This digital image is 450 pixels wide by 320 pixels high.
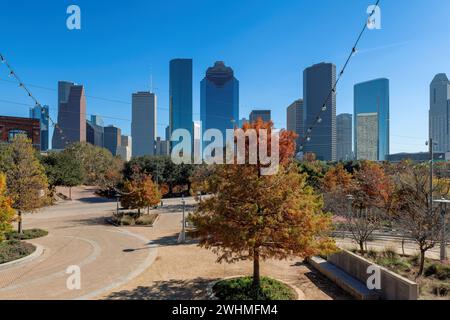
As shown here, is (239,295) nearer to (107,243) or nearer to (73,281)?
(73,281)

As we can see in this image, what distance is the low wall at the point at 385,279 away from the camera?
8883 mm

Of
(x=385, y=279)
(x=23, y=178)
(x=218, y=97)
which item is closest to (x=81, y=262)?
(x=23, y=178)

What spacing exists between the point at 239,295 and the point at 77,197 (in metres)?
47.2

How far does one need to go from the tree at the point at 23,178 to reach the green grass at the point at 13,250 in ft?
11.3

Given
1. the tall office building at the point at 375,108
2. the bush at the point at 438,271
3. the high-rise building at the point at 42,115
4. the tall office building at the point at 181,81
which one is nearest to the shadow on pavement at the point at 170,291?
the bush at the point at 438,271

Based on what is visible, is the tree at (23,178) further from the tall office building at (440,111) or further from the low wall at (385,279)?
the tall office building at (440,111)

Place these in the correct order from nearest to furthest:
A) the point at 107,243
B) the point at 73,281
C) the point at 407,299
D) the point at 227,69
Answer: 1. the point at 407,299
2. the point at 73,281
3. the point at 107,243
4. the point at 227,69

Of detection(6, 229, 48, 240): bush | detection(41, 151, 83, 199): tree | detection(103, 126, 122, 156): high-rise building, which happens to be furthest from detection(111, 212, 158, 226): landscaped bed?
detection(103, 126, 122, 156): high-rise building

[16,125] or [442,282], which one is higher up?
[16,125]

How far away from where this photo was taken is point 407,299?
352 inches

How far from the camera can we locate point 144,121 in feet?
191

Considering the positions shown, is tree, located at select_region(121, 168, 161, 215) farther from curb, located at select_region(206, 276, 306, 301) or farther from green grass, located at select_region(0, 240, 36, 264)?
curb, located at select_region(206, 276, 306, 301)

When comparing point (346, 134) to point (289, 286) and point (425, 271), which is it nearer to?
point (425, 271)
